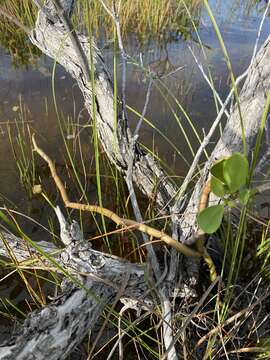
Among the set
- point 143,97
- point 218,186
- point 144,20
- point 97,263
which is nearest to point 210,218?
point 218,186

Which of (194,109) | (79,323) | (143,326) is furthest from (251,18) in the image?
(79,323)

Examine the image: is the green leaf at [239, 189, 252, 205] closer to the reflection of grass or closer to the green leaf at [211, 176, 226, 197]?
the green leaf at [211, 176, 226, 197]

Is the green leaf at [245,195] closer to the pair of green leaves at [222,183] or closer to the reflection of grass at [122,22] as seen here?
the pair of green leaves at [222,183]

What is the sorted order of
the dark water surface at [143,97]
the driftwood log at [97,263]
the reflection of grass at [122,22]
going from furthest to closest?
the reflection of grass at [122,22], the dark water surface at [143,97], the driftwood log at [97,263]

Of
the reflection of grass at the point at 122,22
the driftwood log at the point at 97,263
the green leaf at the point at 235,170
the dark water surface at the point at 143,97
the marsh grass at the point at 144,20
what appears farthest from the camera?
the marsh grass at the point at 144,20

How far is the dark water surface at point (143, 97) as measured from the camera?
2.06 m

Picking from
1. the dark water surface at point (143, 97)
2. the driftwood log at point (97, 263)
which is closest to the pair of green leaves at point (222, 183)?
the driftwood log at point (97, 263)

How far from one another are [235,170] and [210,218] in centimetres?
11

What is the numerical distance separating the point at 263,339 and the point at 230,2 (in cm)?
420

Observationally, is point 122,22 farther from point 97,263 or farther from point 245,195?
point 245,195

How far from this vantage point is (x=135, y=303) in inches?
42.1

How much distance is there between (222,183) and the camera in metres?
0.65

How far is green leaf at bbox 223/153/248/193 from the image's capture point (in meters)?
0.59

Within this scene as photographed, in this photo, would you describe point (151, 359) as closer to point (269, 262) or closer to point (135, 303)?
point (135, 303)
